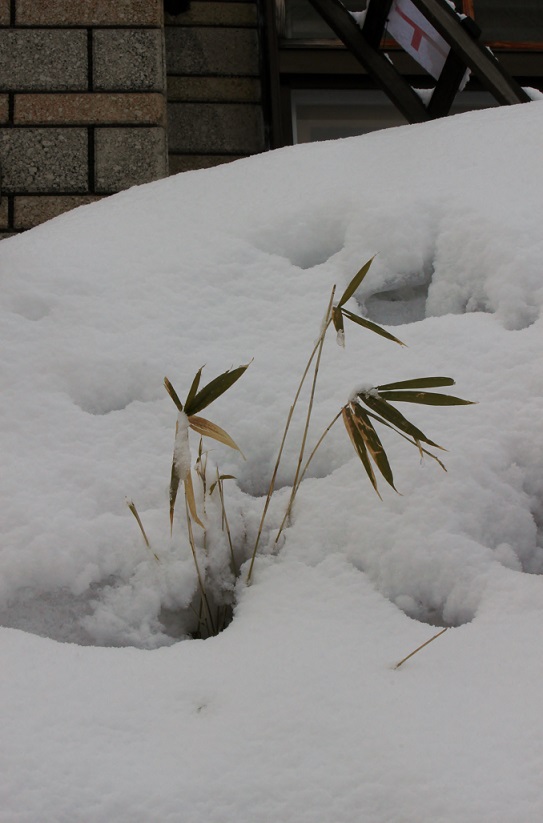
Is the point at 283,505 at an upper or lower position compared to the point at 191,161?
Result: upper

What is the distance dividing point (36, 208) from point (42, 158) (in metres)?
0.24

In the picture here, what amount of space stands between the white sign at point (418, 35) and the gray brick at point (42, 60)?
4.89 feet

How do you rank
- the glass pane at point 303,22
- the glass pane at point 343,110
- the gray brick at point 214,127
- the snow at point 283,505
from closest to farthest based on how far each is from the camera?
1. the snow at point 283,505
2. the gray brick at point 214,127
3. the glass pane at point 303,22
4. the glass pane at point 343,110

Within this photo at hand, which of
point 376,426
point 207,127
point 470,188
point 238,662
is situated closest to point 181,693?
point 238,662

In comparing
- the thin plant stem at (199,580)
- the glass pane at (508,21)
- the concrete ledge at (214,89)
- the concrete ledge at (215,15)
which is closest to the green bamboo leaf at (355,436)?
the thin plant stem at (199,580)

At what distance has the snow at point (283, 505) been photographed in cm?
87

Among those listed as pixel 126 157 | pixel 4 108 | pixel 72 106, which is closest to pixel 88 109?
→ pixel 72 106

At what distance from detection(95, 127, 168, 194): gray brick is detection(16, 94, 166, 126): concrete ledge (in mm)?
57

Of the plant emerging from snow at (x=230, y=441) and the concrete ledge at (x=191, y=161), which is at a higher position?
the plant emerging from snow at (x=230, y=441)

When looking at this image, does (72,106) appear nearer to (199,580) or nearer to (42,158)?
(42,158)

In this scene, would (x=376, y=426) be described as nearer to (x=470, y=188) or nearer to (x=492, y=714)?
(x=492, y=714)

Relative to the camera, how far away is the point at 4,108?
363cm

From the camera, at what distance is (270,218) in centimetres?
183

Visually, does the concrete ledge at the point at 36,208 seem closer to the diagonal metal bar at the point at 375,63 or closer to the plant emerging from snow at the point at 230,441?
the diagonal metal bar at the point at 375,63
